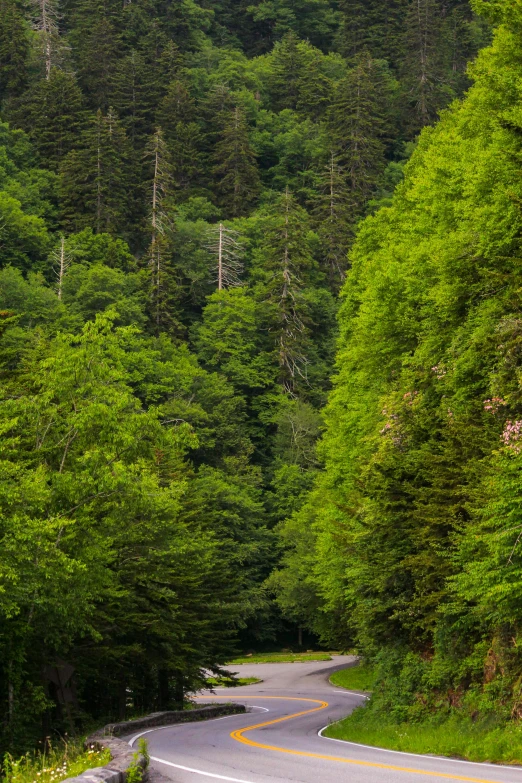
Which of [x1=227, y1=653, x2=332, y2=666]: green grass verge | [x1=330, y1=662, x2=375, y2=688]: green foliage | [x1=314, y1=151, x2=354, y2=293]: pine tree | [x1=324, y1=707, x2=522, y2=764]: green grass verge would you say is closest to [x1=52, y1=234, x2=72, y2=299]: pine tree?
[x1=314, y1=151, x2=354, y2=293]: pine tree

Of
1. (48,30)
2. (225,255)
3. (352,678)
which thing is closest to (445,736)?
(352,678)

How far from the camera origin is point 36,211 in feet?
283

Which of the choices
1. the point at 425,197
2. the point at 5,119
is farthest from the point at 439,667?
the point at 5,119

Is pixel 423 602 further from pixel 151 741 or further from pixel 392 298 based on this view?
pixel 392 298

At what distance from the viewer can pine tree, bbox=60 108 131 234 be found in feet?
282

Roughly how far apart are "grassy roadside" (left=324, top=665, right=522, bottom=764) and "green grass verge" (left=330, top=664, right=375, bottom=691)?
20.6 meters

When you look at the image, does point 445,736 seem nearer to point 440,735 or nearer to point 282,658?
point 440,735

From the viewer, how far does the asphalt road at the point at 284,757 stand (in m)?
12.9

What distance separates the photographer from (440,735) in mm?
18672

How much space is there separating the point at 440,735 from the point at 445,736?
377mm

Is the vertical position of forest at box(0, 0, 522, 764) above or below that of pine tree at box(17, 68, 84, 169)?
below

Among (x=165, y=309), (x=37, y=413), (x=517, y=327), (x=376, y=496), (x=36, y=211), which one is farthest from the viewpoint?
(x=36, y=211)

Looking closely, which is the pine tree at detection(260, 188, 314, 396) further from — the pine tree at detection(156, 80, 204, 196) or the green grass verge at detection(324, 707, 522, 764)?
the green grass verge at detection(324, 707, 522, 764)

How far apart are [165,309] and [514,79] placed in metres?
56.2
